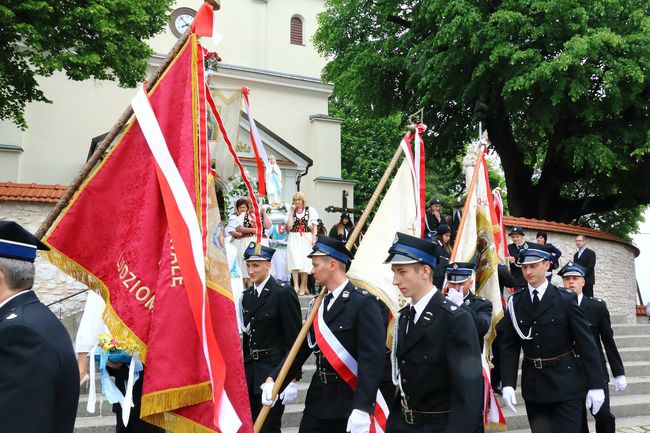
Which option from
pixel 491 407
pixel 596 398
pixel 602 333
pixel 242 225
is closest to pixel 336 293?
pixel 596 398

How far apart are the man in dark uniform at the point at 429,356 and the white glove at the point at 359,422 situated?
0.76 feet

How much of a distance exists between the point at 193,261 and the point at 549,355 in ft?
11.7

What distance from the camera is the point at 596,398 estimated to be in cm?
558

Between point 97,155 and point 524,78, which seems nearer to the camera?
point 97,155

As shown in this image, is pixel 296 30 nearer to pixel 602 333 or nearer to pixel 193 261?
pixel 602 333

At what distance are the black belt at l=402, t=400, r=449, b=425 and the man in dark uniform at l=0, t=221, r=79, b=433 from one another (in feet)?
6.67

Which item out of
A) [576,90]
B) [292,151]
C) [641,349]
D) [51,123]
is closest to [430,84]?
[576,90]

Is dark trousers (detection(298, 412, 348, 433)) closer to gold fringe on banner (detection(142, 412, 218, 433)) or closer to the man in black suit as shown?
gold fringe on banner (detection(142, 412, 218, 433))

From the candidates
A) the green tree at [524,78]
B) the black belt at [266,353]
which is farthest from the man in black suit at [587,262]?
the black belt at [266,353]

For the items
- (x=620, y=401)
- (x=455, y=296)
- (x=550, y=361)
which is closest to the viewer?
(x=550, y=361)

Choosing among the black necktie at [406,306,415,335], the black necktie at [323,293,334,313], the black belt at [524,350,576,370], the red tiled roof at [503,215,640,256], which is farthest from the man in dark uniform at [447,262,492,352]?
the red tiled roof at [503,215,640,256]

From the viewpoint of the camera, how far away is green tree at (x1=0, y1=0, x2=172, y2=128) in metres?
12.8

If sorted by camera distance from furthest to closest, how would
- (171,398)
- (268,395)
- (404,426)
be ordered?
(268,395) < (404,426) < (171,398)

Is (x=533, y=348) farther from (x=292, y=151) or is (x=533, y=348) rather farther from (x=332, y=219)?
(x=332, y=219)
